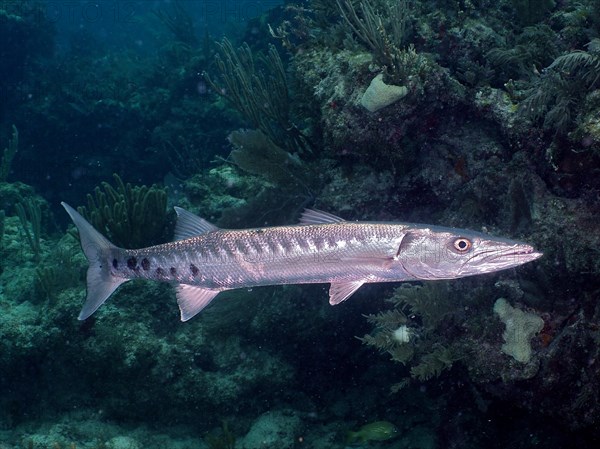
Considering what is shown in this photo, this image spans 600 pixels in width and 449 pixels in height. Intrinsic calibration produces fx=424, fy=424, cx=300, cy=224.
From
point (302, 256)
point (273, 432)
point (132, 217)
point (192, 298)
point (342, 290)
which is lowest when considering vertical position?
point (273, 432)

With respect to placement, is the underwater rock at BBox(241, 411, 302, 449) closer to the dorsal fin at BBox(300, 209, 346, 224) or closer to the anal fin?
the anal fin

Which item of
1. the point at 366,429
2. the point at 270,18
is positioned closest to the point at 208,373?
the point at 366,429

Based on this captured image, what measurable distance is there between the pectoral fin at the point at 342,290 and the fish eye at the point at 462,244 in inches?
30.8

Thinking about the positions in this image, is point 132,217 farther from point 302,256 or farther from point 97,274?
point 302,256

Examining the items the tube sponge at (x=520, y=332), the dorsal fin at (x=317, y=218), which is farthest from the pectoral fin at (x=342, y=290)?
the tube sponge at (x=520, y=332)

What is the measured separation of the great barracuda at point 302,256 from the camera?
3203mm

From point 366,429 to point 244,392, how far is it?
2195 mm

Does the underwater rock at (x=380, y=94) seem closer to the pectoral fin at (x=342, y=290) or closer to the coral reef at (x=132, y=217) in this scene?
the pectoral fin at (x=342, y=290)

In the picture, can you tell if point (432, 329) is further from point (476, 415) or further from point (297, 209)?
point (297, 209)

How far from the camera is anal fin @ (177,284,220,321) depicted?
380 centimetres

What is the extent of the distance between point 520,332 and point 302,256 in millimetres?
2375

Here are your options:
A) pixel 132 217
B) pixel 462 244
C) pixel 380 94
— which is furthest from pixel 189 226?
pixel 132 217

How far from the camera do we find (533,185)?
14.9ft

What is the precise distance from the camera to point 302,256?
3475 millimetres
